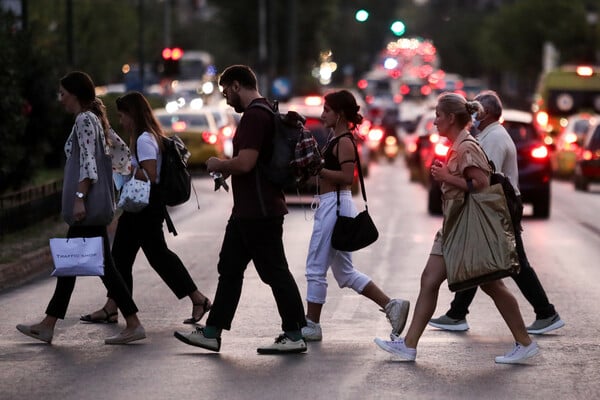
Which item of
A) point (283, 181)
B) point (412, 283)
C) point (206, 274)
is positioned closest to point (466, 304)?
point (283, 181)

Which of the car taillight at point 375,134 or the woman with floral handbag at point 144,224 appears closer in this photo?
the woman with floral handbag at point 144,224

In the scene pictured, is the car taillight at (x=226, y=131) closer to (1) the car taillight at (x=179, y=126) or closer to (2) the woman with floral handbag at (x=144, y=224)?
(1) the car taillight at (x=179, y=126)

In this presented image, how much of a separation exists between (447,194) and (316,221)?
4.94 ft

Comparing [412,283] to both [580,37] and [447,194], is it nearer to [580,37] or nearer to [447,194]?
[447,194]

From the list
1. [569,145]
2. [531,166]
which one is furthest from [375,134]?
[531,166]

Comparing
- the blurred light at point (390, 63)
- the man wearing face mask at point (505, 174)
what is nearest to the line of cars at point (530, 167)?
the man wearing face mask at point (505, 174)

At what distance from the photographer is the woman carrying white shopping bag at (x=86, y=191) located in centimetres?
1054

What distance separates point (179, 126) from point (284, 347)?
87.4 feet

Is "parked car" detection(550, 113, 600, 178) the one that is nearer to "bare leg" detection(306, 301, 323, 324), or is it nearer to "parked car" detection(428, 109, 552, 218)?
"parked car" detection(428, 109, 552, 218)

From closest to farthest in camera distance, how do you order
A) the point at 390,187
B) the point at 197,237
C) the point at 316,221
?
the point at 316,221
the point at 197,237
the point at 390,187

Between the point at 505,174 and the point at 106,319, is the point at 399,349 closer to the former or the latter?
the point at 505,174

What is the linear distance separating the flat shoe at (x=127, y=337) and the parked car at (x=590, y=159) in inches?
925

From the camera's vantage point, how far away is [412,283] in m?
14.6

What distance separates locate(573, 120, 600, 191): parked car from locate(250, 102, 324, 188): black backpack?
2388 centimetres
